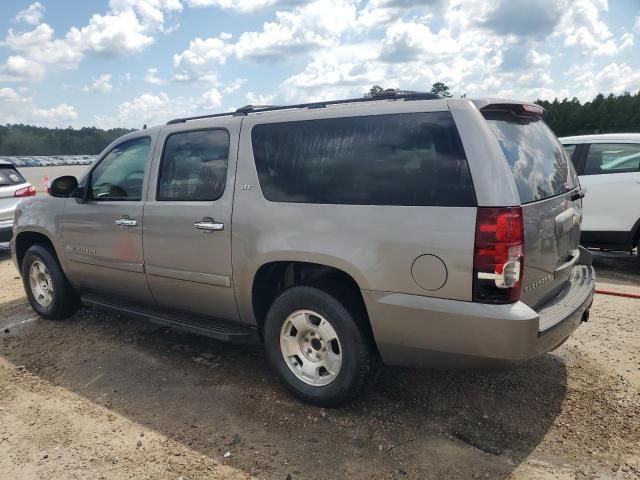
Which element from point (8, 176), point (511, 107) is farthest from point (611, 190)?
point (8, 176)

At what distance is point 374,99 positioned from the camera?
Answer: 10.9 ft

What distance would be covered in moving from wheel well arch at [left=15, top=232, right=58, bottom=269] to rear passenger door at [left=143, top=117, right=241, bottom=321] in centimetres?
176

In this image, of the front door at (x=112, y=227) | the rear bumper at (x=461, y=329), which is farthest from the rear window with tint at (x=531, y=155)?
the front door at (x=112, y=227)

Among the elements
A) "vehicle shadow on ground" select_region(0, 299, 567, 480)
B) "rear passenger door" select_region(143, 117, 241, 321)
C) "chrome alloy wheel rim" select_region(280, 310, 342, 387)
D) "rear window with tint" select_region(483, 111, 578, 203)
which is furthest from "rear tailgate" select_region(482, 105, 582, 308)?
"rear passenger door" select_region(143, 117, 241, 321)

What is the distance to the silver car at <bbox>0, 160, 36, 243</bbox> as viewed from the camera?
27.8ft

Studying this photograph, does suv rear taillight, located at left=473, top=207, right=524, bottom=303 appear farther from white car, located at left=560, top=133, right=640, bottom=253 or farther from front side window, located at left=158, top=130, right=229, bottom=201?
white car, located at left=560, top=133, right=640, bottom=253

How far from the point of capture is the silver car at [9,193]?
27.8ft

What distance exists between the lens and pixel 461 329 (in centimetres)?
270

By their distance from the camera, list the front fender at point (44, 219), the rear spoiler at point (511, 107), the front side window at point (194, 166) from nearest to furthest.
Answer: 1. the rear spoiler at point (511, 107)
2. the front side window at point (194, 166)
3. the front fender at point (44, 219)

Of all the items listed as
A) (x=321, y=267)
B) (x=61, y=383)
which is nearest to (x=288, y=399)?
(x=321, y=267)

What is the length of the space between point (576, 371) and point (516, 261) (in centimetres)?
169

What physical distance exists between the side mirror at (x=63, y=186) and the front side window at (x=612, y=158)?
6.25 metres

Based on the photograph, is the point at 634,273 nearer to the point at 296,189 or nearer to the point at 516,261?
the point at 516,261

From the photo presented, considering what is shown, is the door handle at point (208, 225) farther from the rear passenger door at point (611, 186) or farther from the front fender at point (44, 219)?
the rear passenger door at point (611, 186)
